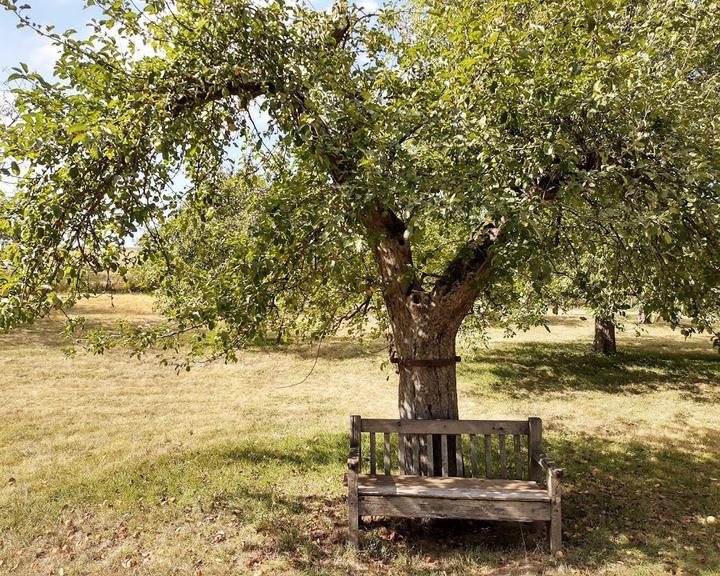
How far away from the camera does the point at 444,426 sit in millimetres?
6488

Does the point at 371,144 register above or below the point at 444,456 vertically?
above

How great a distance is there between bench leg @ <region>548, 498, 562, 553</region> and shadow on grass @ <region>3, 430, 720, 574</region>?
0.20m

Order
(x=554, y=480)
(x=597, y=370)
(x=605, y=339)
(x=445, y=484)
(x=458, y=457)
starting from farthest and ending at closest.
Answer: (x=605, y=339), (x=597, y=370), (x=458, y=457), (x=445, y=484), (x=554, y=480)

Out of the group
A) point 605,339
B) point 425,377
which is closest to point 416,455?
point 425,377

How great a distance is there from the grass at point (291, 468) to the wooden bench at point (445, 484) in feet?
1.71

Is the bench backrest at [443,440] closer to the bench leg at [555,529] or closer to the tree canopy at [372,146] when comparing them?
the bench leg at [555,529]

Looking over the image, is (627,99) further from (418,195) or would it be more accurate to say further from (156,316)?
(156,316)

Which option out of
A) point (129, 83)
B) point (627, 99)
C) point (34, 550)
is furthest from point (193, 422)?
point (627, 99)

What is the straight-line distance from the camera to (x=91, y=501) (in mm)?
7453

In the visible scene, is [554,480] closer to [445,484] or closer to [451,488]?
[451,488]

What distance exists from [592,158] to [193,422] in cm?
1003

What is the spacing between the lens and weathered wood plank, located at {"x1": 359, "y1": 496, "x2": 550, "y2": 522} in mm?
5664

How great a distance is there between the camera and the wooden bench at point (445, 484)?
5.67m

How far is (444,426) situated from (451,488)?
2.64ft
